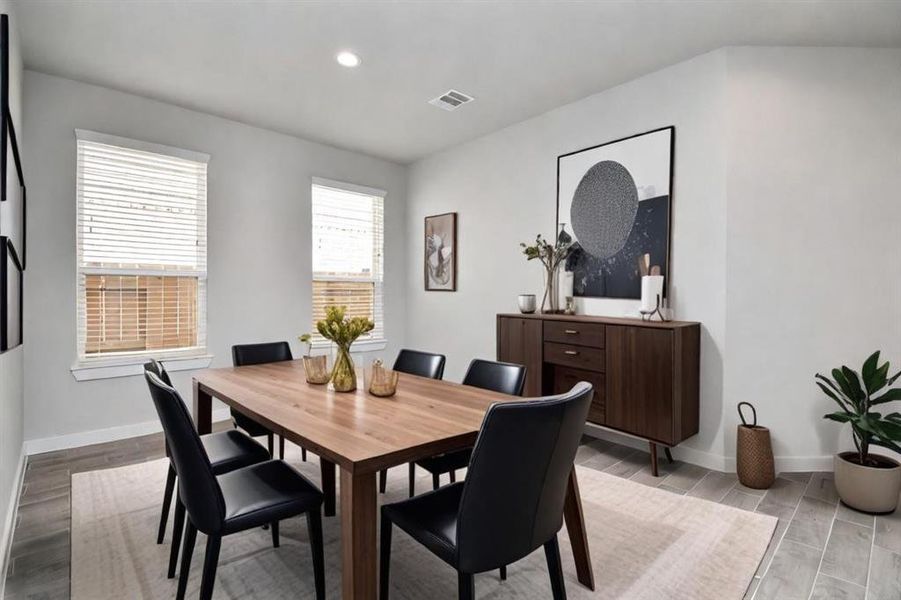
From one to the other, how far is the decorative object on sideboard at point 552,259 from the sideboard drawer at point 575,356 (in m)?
0.46

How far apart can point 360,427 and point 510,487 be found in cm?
59

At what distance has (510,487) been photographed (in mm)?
1308

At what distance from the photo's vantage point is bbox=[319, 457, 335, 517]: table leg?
2.34 meters

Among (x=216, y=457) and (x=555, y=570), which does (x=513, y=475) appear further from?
(x=216, y=457)

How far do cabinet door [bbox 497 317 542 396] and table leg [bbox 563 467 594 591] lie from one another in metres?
1.72

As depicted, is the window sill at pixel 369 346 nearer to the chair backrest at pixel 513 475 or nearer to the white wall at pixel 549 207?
the white wall at pixel 549 207

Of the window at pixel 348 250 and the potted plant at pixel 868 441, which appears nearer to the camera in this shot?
the potted plant at pixel 868 441

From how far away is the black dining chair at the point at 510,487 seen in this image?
1.26 m

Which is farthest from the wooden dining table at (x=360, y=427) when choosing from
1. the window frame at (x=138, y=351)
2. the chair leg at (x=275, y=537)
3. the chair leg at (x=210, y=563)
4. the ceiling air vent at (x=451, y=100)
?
the ceiling air vent at (x=451, y=100)

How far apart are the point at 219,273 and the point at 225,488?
9.74 ft

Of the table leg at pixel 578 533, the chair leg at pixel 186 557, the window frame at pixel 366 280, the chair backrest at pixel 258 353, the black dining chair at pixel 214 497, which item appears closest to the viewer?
the black dining chair at pixel 214 497

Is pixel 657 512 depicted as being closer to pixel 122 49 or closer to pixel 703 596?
pixel 703 596

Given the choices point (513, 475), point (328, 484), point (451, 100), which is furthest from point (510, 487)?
point (451, 100)

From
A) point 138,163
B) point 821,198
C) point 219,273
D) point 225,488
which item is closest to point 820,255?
point 821,198
